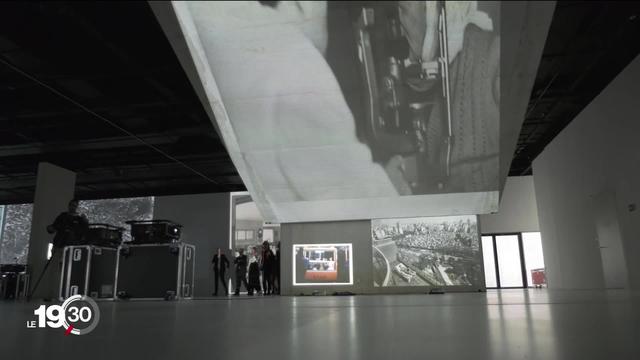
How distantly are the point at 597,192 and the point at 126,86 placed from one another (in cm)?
991

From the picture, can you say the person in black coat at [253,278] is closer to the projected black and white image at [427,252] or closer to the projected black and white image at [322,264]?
the projected black and white image at [322,264]

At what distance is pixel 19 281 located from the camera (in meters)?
13.3

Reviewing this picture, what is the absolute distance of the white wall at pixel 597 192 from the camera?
27.3 ft

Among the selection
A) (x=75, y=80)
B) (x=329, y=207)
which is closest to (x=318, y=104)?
(x=329, y=207)

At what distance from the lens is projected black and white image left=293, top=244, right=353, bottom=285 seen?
36.8ft

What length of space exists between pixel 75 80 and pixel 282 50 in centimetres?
560

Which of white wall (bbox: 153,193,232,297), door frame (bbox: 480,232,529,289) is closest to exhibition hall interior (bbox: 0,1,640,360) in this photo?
white wall (bbox: 153,193,232,297)

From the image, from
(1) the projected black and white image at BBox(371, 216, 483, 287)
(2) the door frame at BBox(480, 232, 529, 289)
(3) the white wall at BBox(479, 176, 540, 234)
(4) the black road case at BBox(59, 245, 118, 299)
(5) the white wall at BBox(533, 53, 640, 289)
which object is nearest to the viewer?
(4) the black road case at BBox(59, 245, 118, 299)

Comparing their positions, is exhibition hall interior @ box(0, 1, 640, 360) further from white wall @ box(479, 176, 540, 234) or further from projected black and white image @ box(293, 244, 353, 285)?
white wall @ box(479, 176, 540, 234)

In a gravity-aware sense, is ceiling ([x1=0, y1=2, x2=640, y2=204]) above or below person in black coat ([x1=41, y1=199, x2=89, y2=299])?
above

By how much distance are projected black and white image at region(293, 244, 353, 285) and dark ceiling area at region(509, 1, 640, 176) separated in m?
5.77

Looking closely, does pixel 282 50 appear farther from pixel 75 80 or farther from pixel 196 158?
pixel 196 158

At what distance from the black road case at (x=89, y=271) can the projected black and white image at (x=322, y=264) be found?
4.43 m

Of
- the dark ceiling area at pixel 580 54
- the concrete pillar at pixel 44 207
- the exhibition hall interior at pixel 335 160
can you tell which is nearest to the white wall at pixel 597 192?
the exhibition hall interior at pixel 335 160
